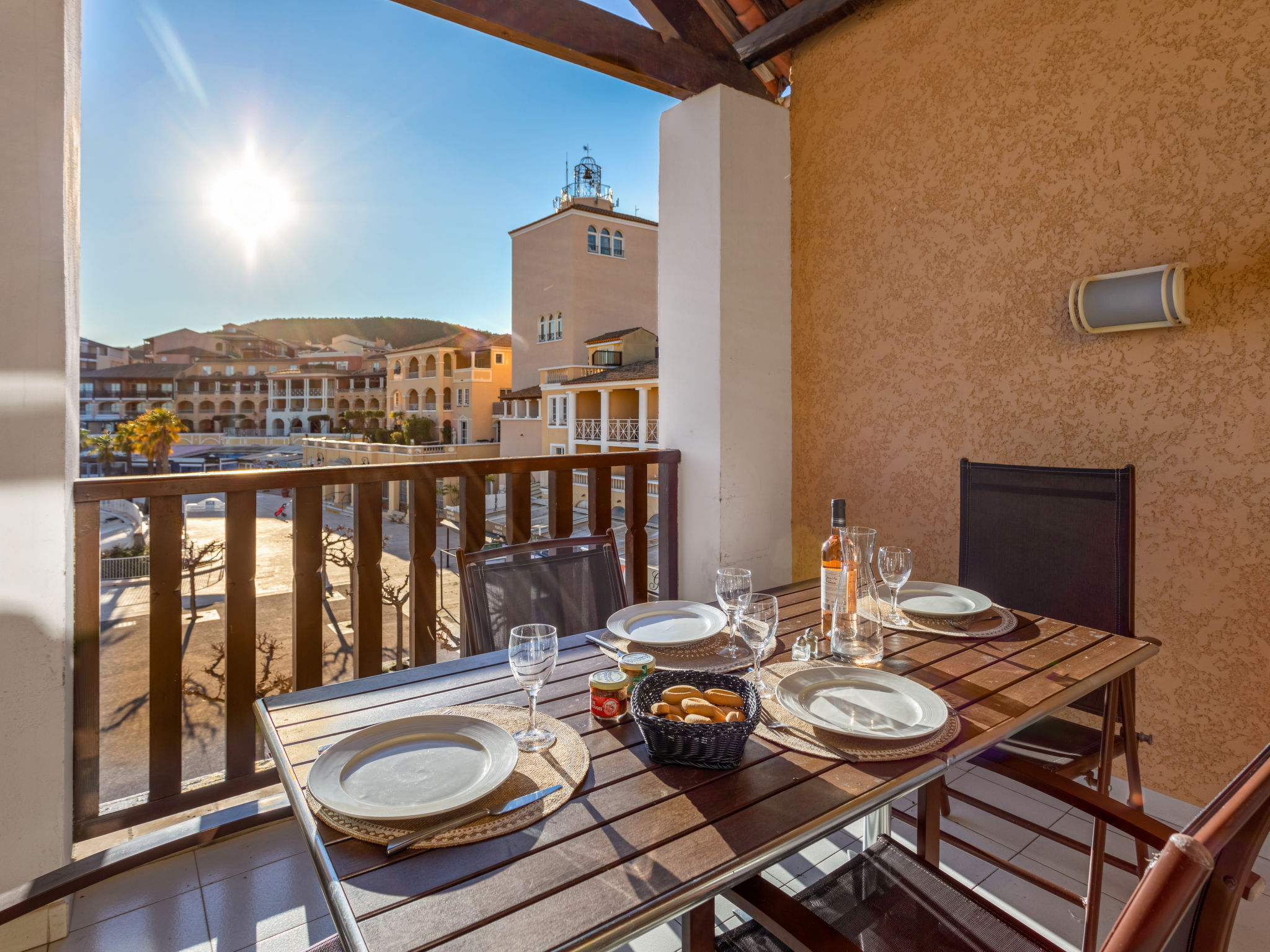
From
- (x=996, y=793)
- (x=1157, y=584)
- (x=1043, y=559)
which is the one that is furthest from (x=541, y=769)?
(x=1157, y=584)

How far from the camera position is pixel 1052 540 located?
177 cm

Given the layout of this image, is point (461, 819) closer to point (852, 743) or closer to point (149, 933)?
point (852, 743)

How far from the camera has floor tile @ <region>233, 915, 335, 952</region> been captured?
144cm

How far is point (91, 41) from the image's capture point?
5.59 feet

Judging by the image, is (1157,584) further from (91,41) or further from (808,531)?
(91,41)

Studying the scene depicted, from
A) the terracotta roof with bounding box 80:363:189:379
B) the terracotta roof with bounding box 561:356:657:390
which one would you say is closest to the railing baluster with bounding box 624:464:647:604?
the terracotta roof with bounding box 80:363:189:379

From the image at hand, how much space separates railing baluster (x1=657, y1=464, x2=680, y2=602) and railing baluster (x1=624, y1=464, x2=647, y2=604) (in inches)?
3.5

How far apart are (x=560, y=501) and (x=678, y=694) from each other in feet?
4.82

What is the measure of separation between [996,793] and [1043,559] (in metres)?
0.76

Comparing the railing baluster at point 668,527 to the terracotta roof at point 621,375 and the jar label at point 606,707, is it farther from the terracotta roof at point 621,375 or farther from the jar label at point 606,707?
the terracotta roof at point 621,375

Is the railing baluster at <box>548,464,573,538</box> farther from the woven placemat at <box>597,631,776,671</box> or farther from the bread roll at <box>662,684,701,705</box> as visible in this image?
the bread roll at <box>662,684,701,705</box>

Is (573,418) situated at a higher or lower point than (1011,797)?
higher

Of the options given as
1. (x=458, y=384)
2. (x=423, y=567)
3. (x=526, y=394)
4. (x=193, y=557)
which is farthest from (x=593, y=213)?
(x=423, y=567)

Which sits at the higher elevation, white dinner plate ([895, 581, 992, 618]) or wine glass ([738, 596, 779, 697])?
wine glass ([738, 596, 779, 697])
